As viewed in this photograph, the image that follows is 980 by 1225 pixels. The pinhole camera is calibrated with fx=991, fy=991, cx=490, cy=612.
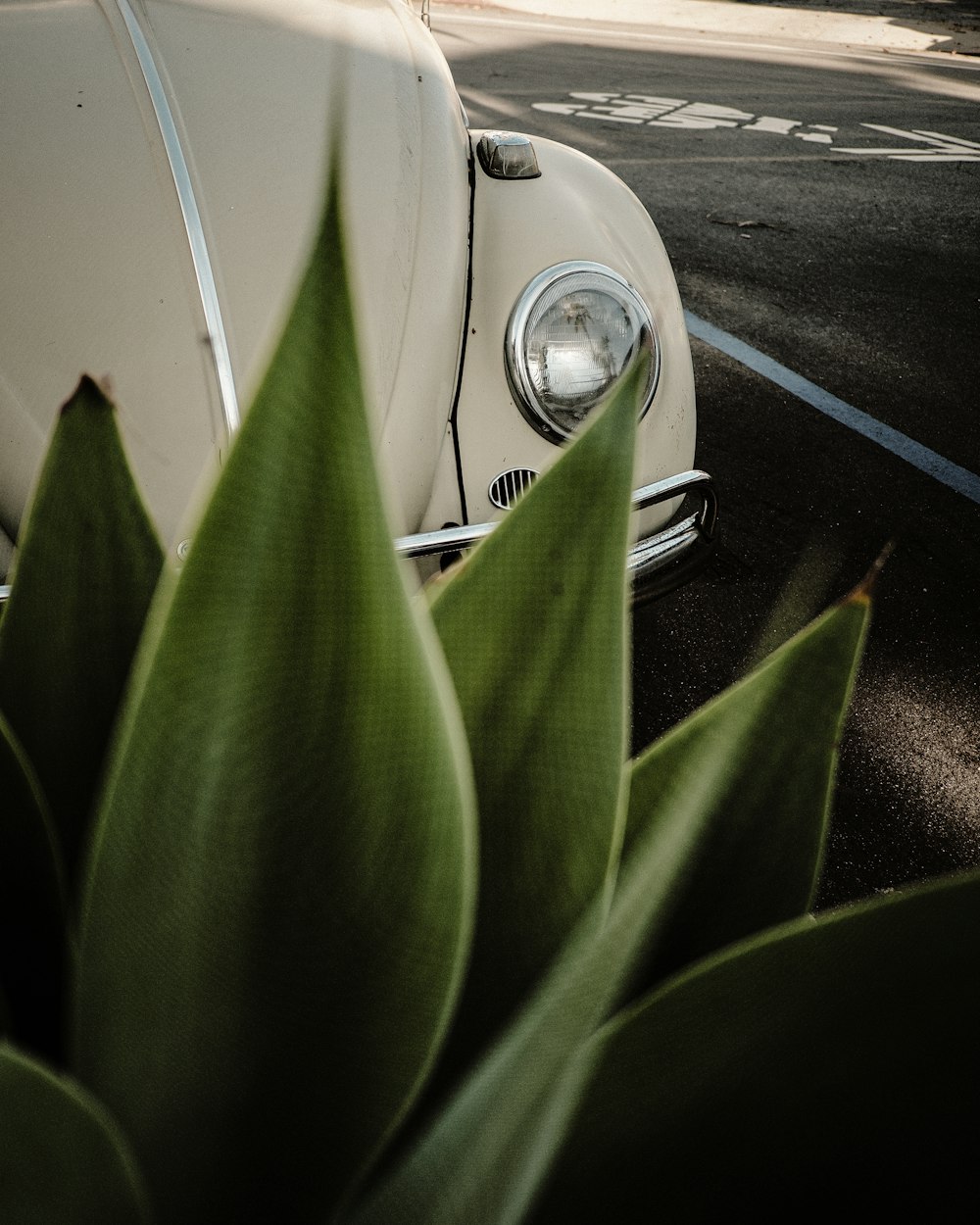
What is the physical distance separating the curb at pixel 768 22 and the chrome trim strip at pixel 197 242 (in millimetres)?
15711

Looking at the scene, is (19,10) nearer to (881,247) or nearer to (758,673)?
(758,673)

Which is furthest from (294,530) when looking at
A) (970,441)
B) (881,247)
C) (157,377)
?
(881,247)

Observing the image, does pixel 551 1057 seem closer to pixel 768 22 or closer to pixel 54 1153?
pixel 54 1153

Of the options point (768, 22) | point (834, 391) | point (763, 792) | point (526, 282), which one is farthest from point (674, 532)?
point (768, 22)

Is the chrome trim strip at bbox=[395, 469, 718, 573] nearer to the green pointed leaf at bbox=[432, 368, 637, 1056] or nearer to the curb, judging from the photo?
the green pointed leaf at bbox=[432, 368, 637, 1056]

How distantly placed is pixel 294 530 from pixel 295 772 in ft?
0.30

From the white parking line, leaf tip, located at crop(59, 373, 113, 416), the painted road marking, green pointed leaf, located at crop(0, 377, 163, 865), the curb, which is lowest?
the white parking line

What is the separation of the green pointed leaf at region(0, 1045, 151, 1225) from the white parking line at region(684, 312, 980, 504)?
3.27 meters

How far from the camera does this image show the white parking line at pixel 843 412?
3266 mm

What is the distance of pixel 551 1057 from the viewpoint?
0.40 metres

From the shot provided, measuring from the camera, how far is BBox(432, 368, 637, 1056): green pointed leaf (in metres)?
0.41

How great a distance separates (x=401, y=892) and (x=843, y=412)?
3645mm

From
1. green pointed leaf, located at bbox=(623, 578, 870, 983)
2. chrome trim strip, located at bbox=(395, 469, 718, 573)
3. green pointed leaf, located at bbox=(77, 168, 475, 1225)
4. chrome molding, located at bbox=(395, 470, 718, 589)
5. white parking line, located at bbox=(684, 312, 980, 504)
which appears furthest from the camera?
white parking line, located at bbox=(684, 312, 980, 504)

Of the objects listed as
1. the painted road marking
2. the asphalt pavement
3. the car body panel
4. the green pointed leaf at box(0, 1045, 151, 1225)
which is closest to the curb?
the asphalt pavement
